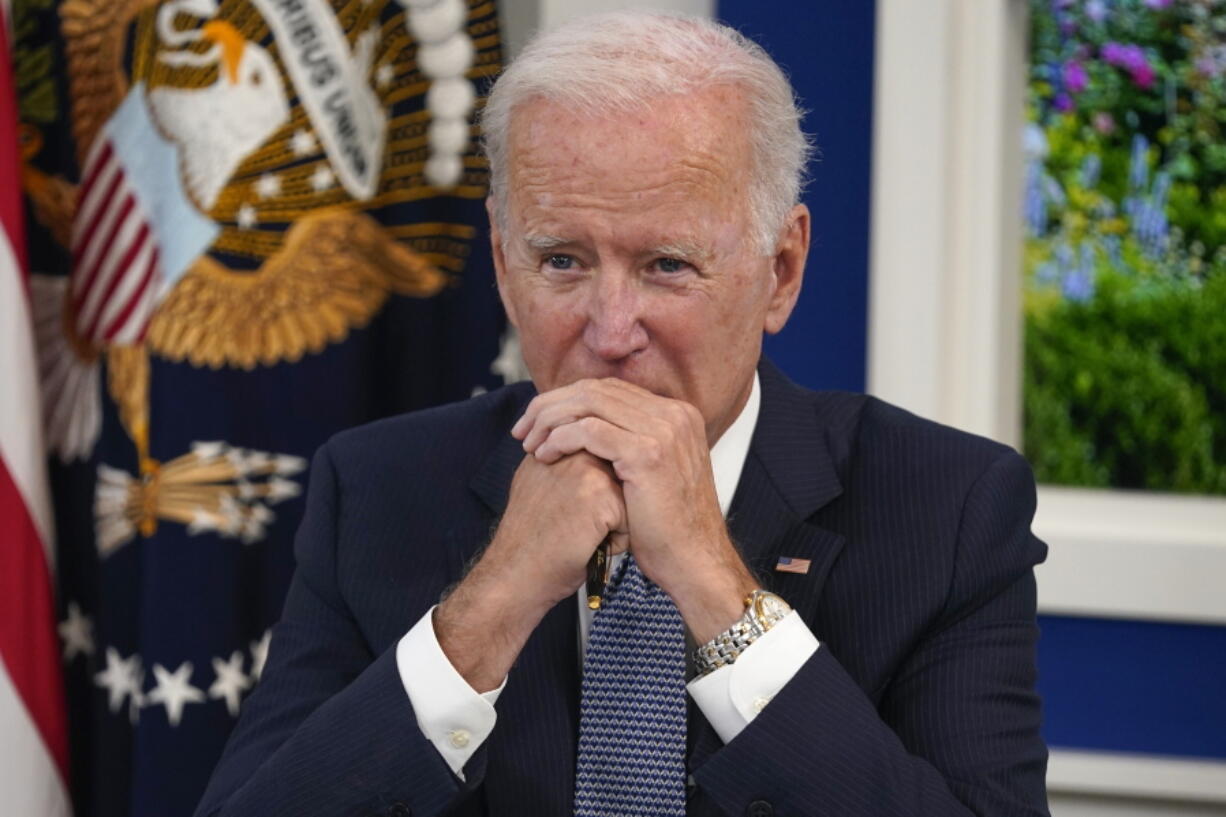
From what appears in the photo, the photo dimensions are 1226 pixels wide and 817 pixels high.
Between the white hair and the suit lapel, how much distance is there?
0.91ft

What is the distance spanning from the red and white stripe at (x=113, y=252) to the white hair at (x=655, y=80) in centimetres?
123

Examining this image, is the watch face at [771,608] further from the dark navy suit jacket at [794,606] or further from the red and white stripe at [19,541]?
the red and white stripe at [19,541]

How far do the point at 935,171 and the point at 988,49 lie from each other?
0.91ft

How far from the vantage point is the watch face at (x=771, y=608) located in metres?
1.56

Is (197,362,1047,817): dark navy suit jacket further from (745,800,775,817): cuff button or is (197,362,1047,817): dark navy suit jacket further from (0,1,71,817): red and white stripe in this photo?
(0,1,71,817): red and white stripe

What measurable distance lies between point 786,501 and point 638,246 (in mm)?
392

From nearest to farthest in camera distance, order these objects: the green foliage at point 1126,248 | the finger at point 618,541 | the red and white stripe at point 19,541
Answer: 1. the finger at point 618,541
2. the red and white stripe at point 19,541
3. the green foliage at point 1126,248

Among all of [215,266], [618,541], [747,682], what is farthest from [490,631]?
[215,266]

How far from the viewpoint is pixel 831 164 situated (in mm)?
2984

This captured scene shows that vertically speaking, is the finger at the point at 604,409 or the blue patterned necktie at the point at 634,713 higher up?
the finger at the point at 604,409

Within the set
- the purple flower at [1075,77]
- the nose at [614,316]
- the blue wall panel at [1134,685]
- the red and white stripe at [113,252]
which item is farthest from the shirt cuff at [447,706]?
the purple flower at [1075,77]

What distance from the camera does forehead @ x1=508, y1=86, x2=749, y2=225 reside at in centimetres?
160

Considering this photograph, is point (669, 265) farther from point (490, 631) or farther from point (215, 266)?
point (215, 266)

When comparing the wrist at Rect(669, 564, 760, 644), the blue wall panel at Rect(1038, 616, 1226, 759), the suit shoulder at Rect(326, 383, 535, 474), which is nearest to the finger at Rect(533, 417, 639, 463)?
the wrist at Rect(669, 564, 760, 644)
